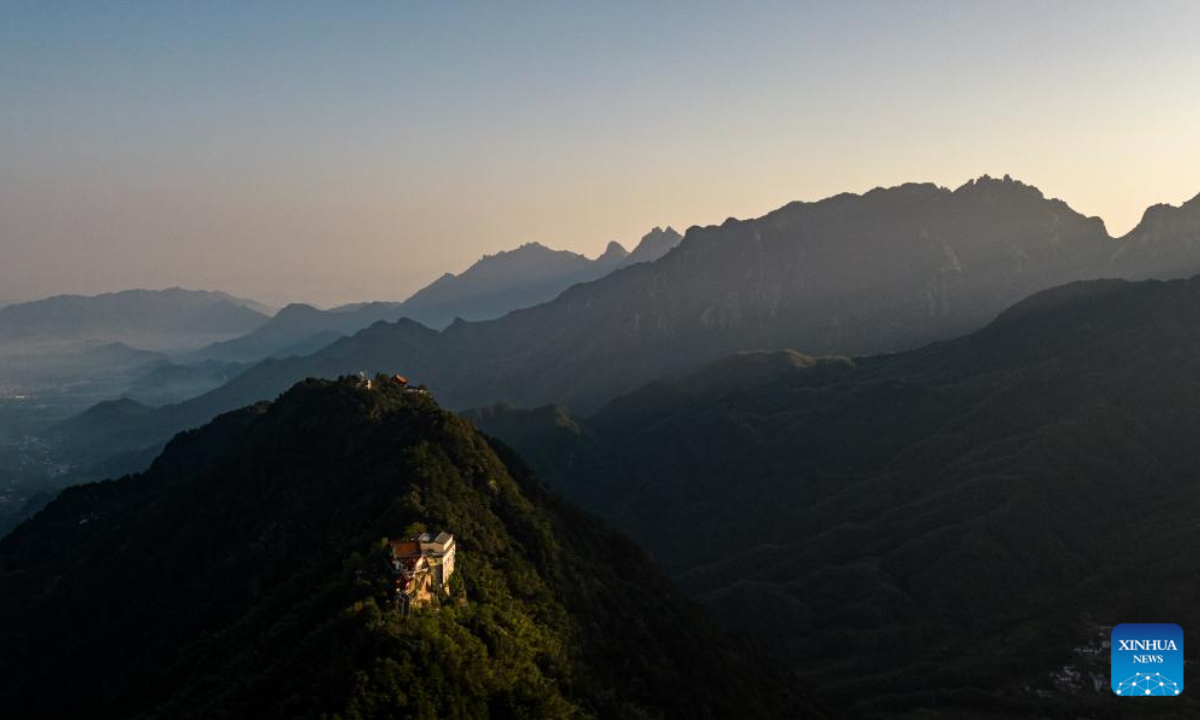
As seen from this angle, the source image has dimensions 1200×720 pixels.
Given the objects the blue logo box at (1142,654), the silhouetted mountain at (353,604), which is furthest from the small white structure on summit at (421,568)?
the blue logo box at (1142,654)

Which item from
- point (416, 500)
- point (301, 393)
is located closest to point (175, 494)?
point (301, 393)

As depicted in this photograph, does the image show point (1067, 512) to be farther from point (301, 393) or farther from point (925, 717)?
point (301, 393)

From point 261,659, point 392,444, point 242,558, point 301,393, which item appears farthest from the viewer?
point 301,393

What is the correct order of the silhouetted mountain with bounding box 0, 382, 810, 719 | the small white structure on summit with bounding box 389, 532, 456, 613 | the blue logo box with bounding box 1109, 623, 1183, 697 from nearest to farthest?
the silhouetted mountain with bounding box 0, 382, 810, 719 < the small white structure on summit with bounding box 389, 532, 456, 613 < the blue logo box with bounding box 1109, 623, 1183, 697

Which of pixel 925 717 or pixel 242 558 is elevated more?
pixel 242 558

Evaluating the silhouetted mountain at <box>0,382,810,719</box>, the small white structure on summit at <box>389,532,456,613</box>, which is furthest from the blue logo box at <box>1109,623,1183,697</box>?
the small white structure on summit at <box>389,532,456,613</box>

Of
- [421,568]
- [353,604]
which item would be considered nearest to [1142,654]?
[421,568]

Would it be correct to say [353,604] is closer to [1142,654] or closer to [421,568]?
[421,568]

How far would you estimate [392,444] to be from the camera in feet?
344

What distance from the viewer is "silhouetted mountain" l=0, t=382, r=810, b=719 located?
53.9 metres

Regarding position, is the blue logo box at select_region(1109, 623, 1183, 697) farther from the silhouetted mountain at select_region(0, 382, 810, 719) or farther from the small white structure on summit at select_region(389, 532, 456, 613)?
the small white structure on summit at select_region(389, 532, 456, 613)

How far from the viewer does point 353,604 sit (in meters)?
57.5

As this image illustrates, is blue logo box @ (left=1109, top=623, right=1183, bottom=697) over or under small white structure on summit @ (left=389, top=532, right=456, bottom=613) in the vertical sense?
under

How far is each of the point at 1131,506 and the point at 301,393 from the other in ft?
625
